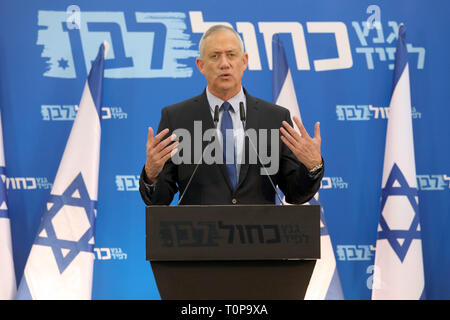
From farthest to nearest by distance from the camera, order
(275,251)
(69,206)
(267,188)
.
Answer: (69,206) < (267,188) < (275,251)

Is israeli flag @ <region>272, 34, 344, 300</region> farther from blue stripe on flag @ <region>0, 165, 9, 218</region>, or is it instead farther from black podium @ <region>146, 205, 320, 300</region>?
black podium @ <region>146, 205, 320, 300</region>

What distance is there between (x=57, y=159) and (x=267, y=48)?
193 cm

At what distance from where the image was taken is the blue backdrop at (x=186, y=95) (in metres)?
4.40

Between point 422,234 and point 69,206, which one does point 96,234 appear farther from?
point 422,234

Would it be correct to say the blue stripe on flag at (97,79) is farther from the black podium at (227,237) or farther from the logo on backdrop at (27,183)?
the black podium at (227,237)

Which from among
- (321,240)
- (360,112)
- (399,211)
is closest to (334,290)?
(321,240)

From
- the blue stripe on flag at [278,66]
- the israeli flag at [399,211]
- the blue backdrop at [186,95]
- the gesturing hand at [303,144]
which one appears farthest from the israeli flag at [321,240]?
the gesturing hand at [303,144]

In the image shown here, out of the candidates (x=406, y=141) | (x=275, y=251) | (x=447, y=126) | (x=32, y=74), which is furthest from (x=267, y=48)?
(x=275, y=251)

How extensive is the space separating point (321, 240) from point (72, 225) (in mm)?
1857

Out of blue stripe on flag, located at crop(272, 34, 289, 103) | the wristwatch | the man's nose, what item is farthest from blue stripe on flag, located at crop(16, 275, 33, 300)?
the wristwatch

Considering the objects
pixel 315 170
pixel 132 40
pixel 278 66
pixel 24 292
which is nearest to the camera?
pixel 315 170

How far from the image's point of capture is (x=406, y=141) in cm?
416

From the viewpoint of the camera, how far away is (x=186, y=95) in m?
4.44

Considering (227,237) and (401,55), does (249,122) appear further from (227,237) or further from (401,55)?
(401,55)
